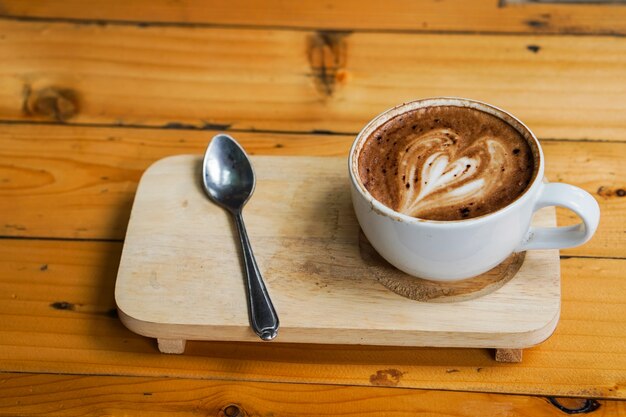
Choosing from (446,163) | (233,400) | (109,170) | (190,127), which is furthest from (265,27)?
(233,400)

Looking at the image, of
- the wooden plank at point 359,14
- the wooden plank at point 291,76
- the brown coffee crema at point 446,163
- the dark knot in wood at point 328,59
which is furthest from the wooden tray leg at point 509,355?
the wooden plank at point 359,14

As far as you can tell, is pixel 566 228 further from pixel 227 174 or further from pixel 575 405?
pixel 227 174

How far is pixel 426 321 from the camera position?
28.3 inches

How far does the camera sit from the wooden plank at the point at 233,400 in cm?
73

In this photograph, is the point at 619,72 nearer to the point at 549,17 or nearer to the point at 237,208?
the point at 549,17

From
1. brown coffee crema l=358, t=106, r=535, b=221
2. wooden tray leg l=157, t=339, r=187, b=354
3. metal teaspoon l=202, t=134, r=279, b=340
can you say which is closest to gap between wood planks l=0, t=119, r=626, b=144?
metal teaspoon l=202, t=134, r=279, b=340

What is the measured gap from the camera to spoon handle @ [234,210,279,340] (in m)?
0.72

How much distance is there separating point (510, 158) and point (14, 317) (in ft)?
1.79

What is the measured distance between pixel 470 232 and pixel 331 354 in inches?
7.8

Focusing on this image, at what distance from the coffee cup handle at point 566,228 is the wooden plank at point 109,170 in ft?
0.47

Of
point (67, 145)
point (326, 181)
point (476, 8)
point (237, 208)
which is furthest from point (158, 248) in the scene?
point (476, 8)

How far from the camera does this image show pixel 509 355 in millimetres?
752

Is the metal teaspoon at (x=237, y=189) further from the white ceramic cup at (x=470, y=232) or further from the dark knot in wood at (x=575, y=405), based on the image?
the dark knot in wood at (x=575, y=405)

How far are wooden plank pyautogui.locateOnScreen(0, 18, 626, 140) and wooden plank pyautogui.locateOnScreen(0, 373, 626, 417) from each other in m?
0.42
